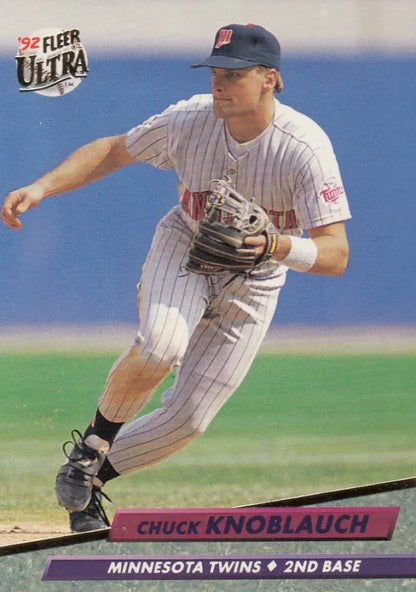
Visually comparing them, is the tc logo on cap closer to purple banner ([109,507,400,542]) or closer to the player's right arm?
the player's right arm

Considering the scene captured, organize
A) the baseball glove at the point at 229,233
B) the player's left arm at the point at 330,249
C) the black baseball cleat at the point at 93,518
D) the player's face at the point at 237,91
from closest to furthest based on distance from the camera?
the baseball glove at the point at 229,233 → the player's face at the point at 237,91 → the player's left arm at the point at 330,249 → the black baseball cleat at the point at 93,518

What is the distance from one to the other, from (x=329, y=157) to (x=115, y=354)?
113cm

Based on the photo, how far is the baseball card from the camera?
4477 mm

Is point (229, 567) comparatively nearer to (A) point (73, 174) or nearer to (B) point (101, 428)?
(B) point (101, 428)

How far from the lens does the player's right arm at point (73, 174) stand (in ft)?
14.8

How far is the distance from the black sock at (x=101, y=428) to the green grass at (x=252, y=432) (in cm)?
4

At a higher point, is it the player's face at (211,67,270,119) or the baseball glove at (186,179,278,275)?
the player's face at (211,67,270,119)

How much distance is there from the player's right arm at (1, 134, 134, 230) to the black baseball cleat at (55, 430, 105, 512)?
915mm

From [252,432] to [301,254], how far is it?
2.62ft

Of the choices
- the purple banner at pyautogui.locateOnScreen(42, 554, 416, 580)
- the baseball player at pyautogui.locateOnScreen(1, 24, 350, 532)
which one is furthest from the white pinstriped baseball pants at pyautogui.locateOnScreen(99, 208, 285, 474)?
the purple banner at pyautogui.locateOnScreen(42, 554, 416, 580)

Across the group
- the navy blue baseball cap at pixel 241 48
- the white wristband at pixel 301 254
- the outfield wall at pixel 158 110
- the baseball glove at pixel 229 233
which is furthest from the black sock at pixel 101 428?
the navy blue baseball cap at pixel 241 48

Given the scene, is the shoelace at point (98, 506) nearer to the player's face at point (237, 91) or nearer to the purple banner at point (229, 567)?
the purple banner at point (229, 567)

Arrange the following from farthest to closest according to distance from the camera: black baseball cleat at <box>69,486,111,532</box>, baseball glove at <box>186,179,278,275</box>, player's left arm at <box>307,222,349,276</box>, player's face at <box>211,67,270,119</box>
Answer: black baseball cleat at <box>69,486,111,532</box> → player's left arm at <box>307,222,349,276</box> → player's face at <box>211,67,270,119</box> → baseball glove at <box>186,179,278,275</box>

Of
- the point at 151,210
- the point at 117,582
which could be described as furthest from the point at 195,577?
the point at 151,210
